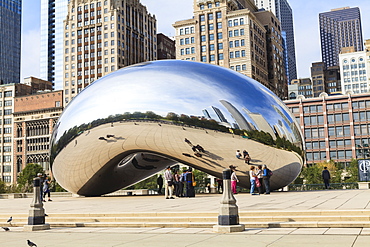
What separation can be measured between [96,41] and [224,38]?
35.8 metres

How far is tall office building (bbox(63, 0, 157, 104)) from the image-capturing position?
400 feet

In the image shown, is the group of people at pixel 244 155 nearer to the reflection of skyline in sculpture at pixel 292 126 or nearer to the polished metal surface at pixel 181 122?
the polished metal surface at pixel 181 122

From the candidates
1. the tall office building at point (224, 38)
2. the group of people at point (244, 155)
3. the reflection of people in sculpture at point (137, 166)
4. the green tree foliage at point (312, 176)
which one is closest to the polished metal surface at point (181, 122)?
the group of people at point (244, 155)

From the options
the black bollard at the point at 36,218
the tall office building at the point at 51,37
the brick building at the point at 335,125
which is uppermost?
the tall office building at the point at 51,37

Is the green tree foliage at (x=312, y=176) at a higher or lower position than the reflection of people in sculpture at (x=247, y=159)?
lower

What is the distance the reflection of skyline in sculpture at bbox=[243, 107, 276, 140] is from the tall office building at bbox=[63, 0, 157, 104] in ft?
343

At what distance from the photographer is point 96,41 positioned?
406ft

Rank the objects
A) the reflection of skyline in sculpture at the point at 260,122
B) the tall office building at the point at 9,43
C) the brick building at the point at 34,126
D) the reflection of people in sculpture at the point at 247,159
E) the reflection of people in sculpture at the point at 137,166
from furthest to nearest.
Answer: the tall office building at the point at 9,43 < the brick building at the point at 34,126 < the reflection of people in sculpture at the point at 137,166 < the reflection of people in sculpture at the point at 247,159 < the reflection of skyline in sculpture at the point at 260,122

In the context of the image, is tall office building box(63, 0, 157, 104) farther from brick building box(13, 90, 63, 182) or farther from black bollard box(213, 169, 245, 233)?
black bollard box(213, 169, 245, 233)

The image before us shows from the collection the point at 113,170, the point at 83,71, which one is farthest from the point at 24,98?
the point at 113,170

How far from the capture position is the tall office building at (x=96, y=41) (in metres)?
122

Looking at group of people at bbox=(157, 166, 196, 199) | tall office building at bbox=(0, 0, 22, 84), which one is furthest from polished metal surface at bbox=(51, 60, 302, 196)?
tall office building at bbox=(0, 0, 22, 84)

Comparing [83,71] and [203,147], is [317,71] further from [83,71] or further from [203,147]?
[203,147]

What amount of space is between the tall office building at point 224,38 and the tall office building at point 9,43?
10114cm
